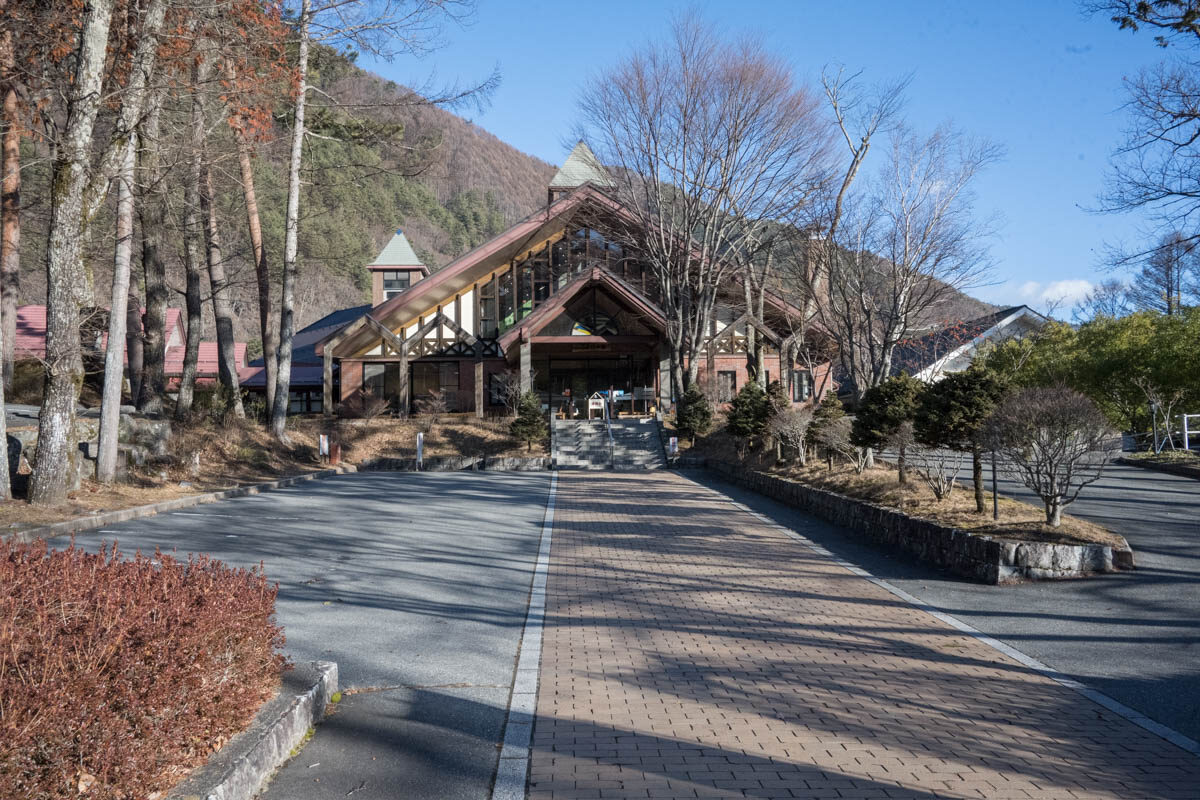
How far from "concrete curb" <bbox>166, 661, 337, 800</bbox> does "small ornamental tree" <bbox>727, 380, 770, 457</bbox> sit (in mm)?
17143

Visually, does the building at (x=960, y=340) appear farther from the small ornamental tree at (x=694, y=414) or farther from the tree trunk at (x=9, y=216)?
the tree trunk at (x=9, y=216)

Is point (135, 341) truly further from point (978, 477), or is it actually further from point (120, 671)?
point (120, 671)

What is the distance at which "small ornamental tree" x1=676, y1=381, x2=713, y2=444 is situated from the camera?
27297mm

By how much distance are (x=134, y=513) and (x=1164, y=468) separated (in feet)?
63.5

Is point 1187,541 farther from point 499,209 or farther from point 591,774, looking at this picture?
point 499,209

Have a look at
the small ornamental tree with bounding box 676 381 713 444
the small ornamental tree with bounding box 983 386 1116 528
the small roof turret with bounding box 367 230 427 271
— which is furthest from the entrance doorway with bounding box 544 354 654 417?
the small ornamental tree with bounding box 983 386 1116 528

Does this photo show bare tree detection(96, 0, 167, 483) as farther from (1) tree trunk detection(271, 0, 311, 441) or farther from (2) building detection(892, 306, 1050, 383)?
(2) building detection(892, 306, 1050, 383)

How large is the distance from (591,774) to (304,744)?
59.4 inches

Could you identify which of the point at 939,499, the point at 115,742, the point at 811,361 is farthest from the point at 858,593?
the point at 811,361

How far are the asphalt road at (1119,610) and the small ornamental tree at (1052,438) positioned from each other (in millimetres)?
1114

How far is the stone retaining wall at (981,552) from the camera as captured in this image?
8805 millimetres

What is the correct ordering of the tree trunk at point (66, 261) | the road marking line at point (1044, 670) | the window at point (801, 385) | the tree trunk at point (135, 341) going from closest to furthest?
1. the road marking line at point (1044, 670)
2. the tree trunk at point (66, 261)
3. the tree trunk at point (135, 341)
4. the window at point (801, 385)

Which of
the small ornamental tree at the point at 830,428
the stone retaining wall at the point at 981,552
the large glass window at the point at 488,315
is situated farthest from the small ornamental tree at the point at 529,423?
the stone retaining wall at the point at 981,552

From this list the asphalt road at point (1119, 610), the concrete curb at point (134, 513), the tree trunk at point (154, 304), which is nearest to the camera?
the asphalt road at point (1119, 610)
